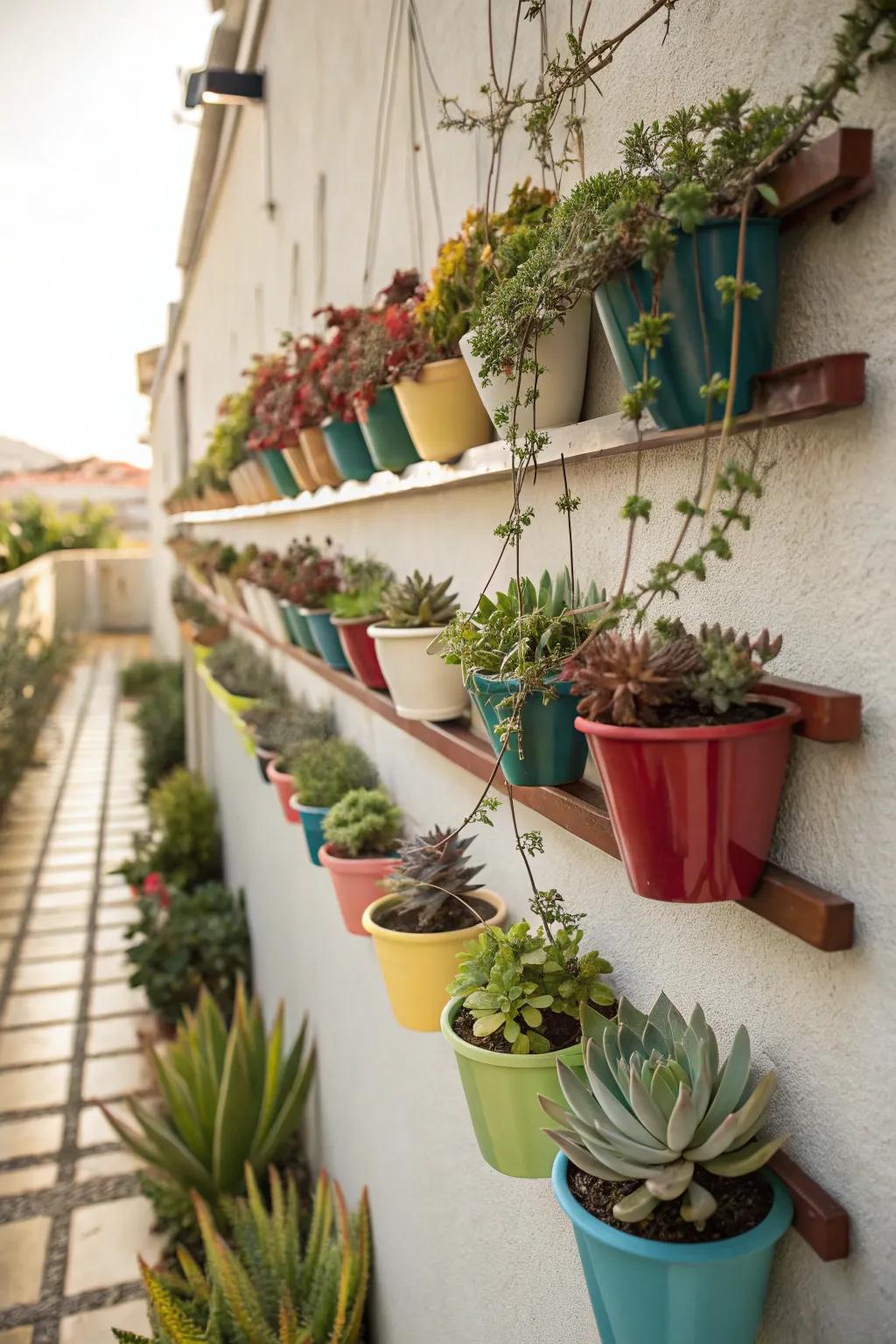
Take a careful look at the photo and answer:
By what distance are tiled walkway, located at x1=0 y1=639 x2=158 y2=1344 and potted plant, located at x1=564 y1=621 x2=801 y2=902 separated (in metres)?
3.07

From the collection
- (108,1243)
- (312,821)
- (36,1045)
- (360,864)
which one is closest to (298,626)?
(312,821)

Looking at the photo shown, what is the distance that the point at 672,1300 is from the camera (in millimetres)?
823

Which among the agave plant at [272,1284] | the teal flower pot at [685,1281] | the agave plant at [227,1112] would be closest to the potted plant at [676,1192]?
the teal flower pot at [685,1281]

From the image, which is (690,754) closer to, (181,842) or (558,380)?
(558,380)

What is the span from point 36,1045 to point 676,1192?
464cm

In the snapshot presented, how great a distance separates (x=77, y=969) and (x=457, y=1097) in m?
4.29

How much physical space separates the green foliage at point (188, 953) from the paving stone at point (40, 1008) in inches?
15.5

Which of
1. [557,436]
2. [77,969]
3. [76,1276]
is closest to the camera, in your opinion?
[557,436]

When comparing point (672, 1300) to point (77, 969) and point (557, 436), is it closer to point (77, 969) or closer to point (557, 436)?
point (557, 436)

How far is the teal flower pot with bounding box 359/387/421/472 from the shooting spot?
167 cm

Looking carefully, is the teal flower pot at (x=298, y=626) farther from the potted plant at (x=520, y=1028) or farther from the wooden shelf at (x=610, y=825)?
the potted plant at (x=520, y=1028)

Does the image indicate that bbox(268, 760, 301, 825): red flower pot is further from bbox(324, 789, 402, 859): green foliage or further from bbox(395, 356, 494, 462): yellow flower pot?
bbox(395, 356, 494, 462): yellow flower pot

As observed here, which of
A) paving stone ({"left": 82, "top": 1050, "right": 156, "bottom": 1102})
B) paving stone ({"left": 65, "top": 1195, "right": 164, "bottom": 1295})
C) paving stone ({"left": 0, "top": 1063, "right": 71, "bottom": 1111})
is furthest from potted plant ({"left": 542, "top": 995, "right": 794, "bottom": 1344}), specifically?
paving stone ({"left": 0, "top": 1063, "right": 71, "bottom": 1111})

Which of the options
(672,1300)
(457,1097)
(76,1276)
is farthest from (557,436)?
(76,1276)
